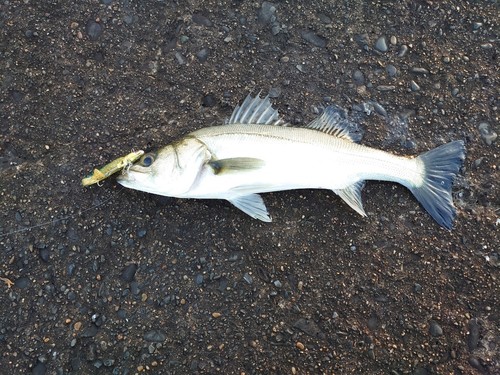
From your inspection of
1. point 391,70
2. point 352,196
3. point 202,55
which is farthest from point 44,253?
point 391,70

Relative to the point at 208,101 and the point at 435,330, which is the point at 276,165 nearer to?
the point at 208,101

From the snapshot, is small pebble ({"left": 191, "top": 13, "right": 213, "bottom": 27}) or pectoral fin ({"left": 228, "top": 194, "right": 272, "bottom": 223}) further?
small pebble ({"left": 191, "top": 13, "right": 213, "bottom": 27})

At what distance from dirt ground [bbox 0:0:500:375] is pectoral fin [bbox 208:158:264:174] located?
333mm

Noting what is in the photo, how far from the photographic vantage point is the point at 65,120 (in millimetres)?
3461

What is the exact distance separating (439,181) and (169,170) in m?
1.95

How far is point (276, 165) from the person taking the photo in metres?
3.18

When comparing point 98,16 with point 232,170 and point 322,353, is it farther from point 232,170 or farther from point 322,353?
point 322,353

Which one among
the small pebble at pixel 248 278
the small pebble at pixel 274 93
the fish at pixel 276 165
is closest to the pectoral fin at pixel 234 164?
the fish at pixel 276 165

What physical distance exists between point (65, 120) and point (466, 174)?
3.08 m

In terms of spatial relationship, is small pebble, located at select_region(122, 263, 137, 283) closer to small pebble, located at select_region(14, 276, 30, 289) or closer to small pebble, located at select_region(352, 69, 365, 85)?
small pebble, located at select_region(14, 276, 30, 289)

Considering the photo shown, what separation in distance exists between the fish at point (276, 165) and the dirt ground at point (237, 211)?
137 millimetres

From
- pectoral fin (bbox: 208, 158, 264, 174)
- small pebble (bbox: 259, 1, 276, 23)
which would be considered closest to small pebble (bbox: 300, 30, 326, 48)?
small pebble (bbox: 259, 1, 276, 23)

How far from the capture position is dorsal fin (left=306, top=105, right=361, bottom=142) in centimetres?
338

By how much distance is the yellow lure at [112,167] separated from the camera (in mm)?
3191
